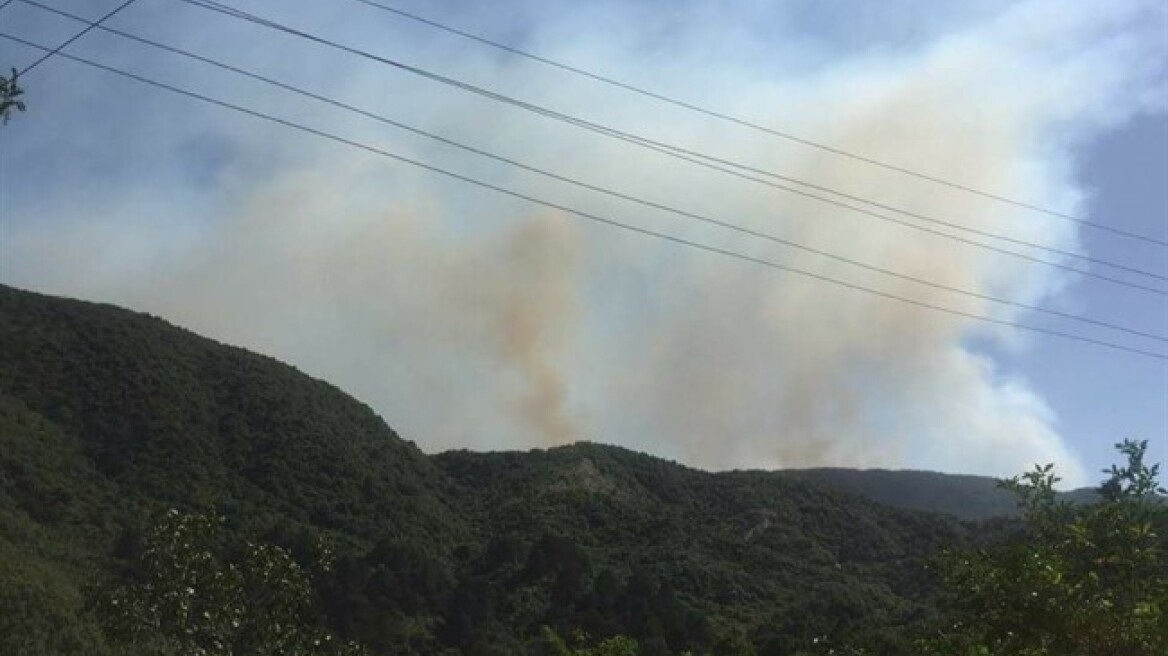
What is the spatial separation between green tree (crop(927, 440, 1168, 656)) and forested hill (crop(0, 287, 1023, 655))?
45.4m

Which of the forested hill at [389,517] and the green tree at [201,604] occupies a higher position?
the forested hill at [389,517]

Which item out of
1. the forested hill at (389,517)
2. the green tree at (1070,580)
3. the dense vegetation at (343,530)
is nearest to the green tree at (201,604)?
the dense vegetation at (343,530)

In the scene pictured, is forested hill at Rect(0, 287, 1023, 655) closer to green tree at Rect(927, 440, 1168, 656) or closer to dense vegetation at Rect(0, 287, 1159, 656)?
dense vegetation at Rect(0, 287, 1159, 656)

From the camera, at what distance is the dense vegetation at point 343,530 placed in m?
50.1

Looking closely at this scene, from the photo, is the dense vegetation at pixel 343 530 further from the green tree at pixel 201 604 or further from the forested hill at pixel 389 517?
the forested hill at pixel 389 517

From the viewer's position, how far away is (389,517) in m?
115

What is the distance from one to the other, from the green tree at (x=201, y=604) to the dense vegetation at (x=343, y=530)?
0.11m

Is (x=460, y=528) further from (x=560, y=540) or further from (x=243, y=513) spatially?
(x=243, y=513)

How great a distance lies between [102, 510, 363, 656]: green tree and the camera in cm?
4456

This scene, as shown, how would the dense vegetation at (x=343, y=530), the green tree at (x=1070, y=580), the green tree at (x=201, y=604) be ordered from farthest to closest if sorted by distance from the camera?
1. the dense vegetation at (x=343, y=530)
2. the green tree at (x=201, y=604)
3. the green tree at (x=1070, y=580)

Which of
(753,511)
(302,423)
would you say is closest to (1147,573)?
(302,423)

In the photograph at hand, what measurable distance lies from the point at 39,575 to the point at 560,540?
63.2 m

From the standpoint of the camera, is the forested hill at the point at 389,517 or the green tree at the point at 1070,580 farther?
the forested hill at the point at 389,517

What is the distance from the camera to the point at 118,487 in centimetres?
9112
